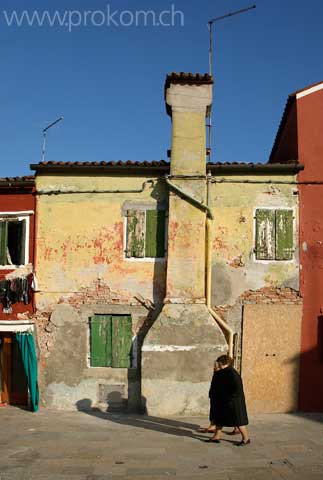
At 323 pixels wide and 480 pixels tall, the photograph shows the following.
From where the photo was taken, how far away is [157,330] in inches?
482

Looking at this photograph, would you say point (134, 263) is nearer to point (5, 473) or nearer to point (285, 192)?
point (285, 192)

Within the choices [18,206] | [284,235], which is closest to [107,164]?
[18,206]

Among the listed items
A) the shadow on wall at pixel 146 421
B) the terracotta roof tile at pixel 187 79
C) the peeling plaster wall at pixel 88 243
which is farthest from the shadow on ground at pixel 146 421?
the terracotta roof tile at pixel 187 79

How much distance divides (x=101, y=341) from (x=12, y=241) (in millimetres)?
3540

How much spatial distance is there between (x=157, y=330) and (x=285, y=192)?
4.73m

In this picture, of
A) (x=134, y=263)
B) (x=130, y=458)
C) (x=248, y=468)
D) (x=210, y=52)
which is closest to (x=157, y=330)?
(x=134, y=263)

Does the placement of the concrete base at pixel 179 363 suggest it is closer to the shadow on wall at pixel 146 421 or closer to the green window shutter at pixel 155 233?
the shadow on wall at pixel 146 421

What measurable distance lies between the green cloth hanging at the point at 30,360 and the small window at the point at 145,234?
3238 mm

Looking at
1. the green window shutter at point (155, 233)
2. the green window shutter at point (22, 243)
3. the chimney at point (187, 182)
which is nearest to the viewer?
the chimney at point (187, 182)

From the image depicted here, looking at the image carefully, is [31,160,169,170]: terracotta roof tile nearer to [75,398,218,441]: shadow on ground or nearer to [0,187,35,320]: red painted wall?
[0,187,35,320]: red painted wall

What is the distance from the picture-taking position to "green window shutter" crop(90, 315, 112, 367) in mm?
12750

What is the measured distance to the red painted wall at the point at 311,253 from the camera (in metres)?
12.5

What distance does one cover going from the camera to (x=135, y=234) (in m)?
13.0

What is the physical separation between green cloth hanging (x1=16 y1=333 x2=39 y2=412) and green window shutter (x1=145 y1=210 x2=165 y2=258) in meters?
3.63
